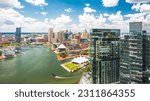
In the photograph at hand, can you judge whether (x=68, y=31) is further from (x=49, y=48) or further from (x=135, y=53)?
(x=135, y=53)

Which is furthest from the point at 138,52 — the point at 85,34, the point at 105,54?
the point at 85,34

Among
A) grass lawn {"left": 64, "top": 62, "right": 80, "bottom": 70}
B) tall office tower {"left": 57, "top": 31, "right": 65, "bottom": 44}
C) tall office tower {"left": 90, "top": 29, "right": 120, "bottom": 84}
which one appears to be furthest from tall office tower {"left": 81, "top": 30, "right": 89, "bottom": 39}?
grass lawn {"left": 64, "top": 62, "right": 80, "bottom": 70}

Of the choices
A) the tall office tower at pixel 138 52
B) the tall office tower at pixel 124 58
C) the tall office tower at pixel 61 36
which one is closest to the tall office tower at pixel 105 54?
the tall office tower at pixel 124 58

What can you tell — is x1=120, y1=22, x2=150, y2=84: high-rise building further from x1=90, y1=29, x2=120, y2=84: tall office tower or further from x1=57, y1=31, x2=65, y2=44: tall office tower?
x1=57, y1=31, x2=65, y2=44: tall office tower

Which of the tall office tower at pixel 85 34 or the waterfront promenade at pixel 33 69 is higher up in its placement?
the tall office tower at pixel 85 34

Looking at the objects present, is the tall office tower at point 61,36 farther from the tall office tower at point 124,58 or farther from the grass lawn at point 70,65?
the tall office tower at point 124,58

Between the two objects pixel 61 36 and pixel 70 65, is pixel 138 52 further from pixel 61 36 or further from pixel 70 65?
pixel 61 36
